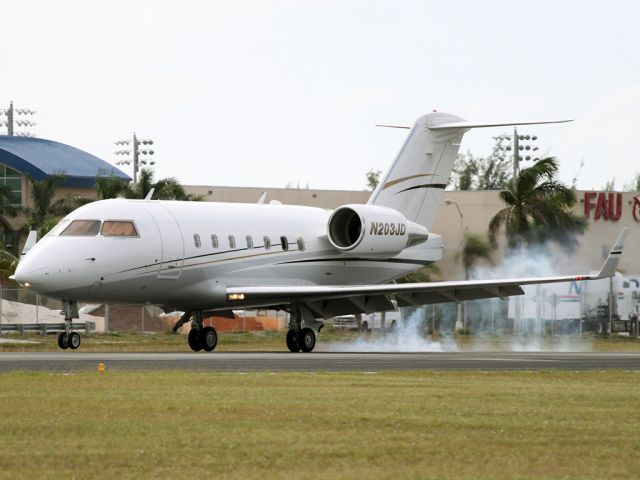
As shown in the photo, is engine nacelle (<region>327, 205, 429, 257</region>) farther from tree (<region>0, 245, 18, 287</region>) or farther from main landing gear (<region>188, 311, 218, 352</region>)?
tree (<region>0, 245, 18, 287</region>)

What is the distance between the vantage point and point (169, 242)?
35688 mm

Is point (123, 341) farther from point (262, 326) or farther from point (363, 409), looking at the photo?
point (363, 409)

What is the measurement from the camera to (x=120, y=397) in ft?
60.3

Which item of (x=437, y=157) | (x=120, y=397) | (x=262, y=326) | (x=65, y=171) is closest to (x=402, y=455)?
(x=120, y=397)

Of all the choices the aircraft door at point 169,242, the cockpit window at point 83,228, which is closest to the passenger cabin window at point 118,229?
the cockpit window at point 83,228

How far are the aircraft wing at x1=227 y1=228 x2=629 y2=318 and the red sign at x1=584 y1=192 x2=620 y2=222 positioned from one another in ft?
166

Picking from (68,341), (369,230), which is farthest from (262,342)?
(68,341)

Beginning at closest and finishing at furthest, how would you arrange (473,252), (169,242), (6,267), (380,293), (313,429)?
(313,429)
(169,242)
(380,293)
(473,252)
(6,267)

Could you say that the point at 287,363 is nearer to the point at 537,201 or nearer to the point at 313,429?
the point at 313,429

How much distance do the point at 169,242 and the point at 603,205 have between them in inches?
2273

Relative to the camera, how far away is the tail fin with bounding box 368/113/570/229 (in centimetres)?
4234

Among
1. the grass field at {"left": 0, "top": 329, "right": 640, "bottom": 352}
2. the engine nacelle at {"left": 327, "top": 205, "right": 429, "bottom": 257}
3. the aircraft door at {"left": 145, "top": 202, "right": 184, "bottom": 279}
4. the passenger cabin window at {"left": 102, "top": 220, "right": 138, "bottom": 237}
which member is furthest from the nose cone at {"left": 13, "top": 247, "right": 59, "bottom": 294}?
the engine nacelle at {"left": 327, "top": 205, "right": 429, "bottom": 257}

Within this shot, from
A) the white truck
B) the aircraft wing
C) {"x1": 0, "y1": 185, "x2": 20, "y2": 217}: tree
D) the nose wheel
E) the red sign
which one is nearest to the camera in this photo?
the nose wheel

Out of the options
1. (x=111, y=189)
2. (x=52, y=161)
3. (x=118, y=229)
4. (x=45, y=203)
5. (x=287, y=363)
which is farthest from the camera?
(x=52, y=161)
